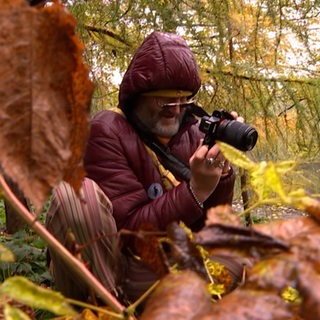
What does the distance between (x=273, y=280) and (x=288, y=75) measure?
289cm

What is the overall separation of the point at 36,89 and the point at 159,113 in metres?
1.49

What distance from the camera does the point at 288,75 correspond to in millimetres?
3064

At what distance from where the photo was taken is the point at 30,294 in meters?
0.37

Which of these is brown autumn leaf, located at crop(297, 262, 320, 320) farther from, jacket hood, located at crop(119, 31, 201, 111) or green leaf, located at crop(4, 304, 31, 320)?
jacket hood, located at crop(119, 31, 201, 111)

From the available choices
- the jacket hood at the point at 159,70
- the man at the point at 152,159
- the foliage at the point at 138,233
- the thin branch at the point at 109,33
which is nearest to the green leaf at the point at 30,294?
the foliage at the point at 138,233

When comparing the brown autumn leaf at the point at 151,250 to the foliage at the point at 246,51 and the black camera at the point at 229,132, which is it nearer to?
the black camera at the point at 229,132

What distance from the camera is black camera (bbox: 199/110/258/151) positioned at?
1547mm

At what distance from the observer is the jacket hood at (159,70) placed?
1.80 metres

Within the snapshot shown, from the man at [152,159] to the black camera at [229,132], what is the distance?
0.05 meters

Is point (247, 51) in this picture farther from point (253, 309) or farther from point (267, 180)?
point (253, 309)

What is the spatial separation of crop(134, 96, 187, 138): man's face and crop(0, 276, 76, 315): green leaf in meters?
1.48

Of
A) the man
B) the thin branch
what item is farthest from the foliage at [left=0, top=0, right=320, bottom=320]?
the thin branch

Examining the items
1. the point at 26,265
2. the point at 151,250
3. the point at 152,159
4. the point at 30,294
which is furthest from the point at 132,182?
the point at 30,294

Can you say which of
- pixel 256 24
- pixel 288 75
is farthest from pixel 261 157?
pixel 256 24
